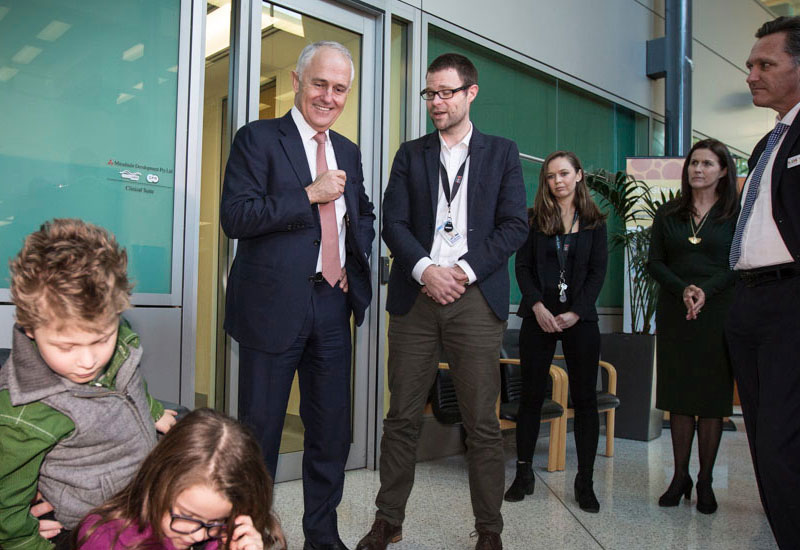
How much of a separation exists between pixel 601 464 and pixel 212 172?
2.96 metres

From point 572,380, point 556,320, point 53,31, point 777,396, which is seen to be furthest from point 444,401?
point 53,31

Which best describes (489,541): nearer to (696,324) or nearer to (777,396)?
(777,396)

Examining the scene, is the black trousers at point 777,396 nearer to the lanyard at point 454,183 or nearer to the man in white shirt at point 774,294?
the man in white shirt at point 774,294

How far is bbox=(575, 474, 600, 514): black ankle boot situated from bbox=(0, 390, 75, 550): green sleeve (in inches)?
104

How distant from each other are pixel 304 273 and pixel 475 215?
0.72 meters

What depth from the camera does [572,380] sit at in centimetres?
342

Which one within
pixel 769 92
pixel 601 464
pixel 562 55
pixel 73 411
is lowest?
pixel 601 464

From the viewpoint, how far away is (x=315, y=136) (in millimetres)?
2467

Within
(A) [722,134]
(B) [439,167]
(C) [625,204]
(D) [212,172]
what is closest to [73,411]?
(B) [439,167]

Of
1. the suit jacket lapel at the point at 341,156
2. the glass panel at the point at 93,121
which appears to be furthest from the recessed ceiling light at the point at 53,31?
the suit jacket lapel at the point at 341,156

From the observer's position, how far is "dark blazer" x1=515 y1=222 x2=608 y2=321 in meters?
3.44

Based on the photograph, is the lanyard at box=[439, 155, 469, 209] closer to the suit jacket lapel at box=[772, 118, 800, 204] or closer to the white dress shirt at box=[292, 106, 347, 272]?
the white dress shirt at box=[292, 106, 347, 272]

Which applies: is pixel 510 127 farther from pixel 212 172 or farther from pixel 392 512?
pixel 392 512

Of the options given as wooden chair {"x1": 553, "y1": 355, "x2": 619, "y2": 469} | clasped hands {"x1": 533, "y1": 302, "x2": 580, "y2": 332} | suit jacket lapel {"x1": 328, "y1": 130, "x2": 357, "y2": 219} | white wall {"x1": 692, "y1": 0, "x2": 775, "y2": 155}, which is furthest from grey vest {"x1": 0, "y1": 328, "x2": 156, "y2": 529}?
white wall {"x1": 692, "y1": 0, "x2": 775, "y2": 155}
